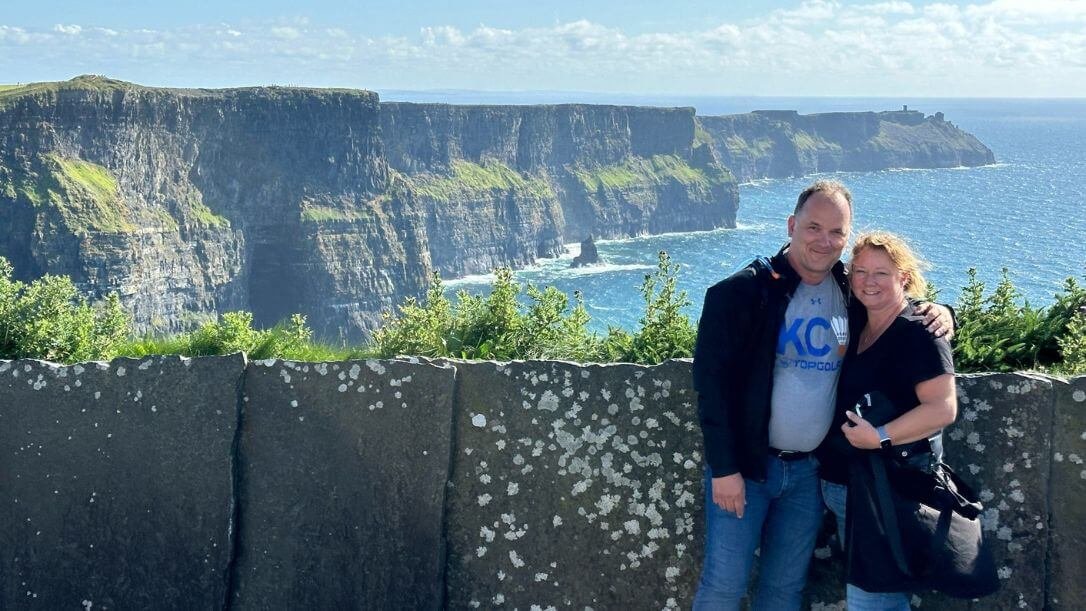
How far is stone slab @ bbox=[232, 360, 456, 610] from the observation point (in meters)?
4.99

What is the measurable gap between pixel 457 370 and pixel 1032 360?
3.08 meters

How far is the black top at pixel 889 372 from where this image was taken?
171 inches

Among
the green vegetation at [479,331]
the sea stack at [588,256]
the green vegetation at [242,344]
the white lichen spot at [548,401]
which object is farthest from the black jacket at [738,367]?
the sea stack at [588,256]

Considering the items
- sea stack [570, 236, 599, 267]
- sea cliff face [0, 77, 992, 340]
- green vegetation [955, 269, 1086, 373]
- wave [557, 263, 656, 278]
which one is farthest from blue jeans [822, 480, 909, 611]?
sea stack [570, 236, 599, 267]

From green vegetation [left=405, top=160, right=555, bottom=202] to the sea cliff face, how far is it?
1.06 ft

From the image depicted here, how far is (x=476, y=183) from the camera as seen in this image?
543 ft

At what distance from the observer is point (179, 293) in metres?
117

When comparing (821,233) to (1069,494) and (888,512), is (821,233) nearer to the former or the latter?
(888,512)

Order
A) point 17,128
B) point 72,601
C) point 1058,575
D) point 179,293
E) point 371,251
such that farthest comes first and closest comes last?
point 371,251, point 179,293, point 17,128, point 72,601, point 1058,575

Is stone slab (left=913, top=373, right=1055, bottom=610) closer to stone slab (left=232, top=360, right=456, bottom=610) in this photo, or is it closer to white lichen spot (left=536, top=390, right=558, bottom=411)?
white lichen spot (left=536, top=390, right=558, bottom=411)

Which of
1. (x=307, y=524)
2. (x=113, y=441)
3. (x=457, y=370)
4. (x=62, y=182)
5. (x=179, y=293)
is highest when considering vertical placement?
(x=457, y=370)

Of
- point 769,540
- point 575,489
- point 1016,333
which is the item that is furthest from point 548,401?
point 1016,333

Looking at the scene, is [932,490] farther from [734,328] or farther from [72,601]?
[72,601]

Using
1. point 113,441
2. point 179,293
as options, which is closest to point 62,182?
point 179,293
